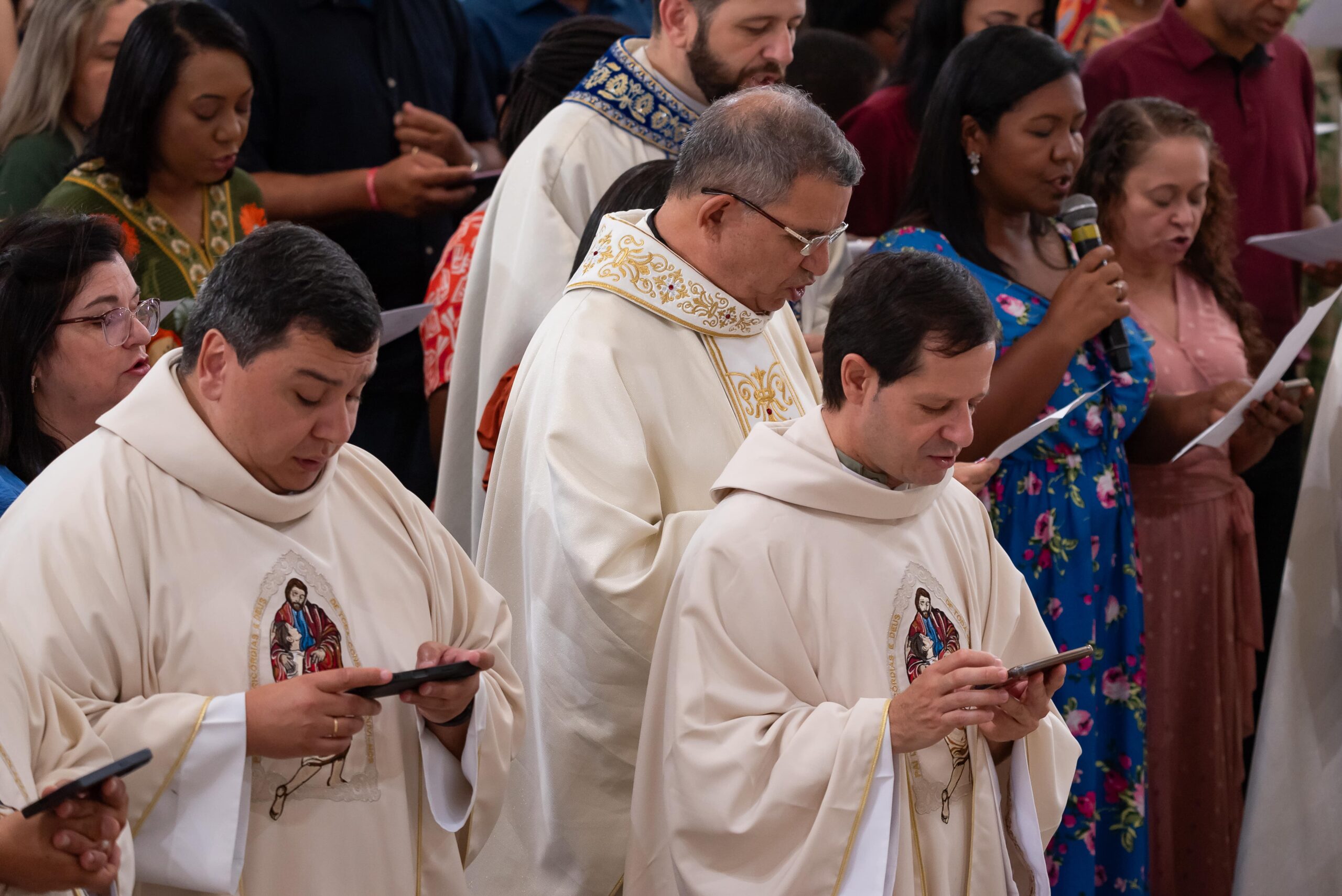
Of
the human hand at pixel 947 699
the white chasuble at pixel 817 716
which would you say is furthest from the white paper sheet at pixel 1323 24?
the human hand at pixel 947 699

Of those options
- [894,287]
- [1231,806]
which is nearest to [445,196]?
[894,287]

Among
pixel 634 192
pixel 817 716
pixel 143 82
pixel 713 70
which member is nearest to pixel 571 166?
pixel 713 70

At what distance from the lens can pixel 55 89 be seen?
4387mm

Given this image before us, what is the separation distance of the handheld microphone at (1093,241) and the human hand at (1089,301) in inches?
2.3

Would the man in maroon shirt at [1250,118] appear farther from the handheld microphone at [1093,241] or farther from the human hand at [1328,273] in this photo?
the handheld microphone at [1093,241]

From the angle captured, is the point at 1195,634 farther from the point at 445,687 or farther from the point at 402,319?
the point at 445,687

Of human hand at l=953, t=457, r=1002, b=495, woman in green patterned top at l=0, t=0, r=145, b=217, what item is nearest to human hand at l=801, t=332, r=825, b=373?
human hand at l=953, t=457, r=1002, b=495

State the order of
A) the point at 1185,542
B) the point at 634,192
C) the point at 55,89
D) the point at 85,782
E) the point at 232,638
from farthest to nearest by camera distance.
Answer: the point at 1185,542 < the point at 55,89 < the point at 634,192 < the point at 232,638 < the point at 85,782

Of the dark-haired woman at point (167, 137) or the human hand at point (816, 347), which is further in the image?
the human hand at point (816, 347)

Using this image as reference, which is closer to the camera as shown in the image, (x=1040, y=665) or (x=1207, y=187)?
(x=1040, y=665)

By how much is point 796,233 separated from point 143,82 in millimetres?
1857

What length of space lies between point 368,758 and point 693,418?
1106 millimetres

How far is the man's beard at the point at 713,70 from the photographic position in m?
4.27

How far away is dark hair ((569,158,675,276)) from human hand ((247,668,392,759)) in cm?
148
